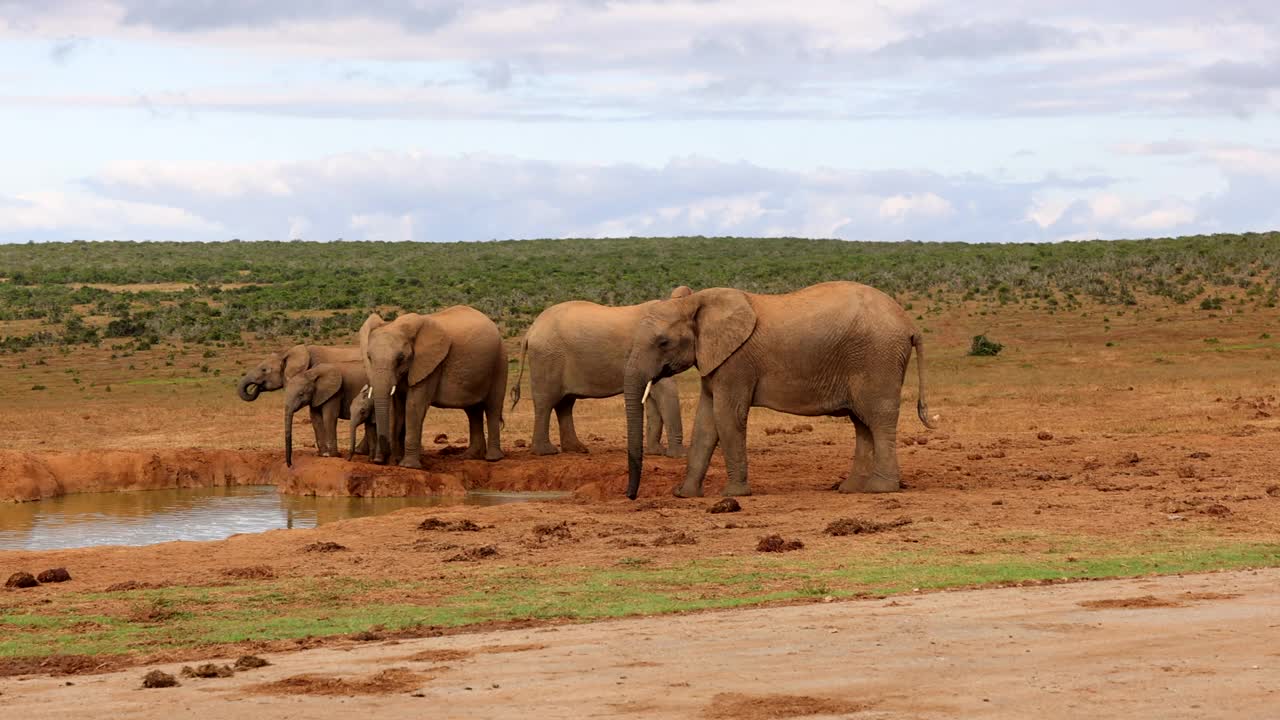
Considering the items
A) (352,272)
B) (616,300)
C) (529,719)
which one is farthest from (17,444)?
(352,272)

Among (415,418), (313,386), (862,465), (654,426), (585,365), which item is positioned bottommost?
(862,465)

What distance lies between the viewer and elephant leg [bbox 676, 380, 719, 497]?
65.7ft

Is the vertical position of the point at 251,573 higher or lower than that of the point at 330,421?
lower

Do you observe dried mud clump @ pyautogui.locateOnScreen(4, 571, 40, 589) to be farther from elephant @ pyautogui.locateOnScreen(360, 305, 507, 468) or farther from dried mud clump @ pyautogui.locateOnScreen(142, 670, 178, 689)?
elephant @ pyautogui.locateOnScreen(360, 305, 507, 468)

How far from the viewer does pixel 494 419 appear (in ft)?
83.1

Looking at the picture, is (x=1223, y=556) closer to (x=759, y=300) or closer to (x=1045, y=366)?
(x=759, y=300)

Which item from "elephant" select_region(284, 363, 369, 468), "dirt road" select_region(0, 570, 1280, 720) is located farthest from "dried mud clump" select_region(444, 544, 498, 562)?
"elephant" select_region(284, 363, 369, 468)

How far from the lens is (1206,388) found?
111 ft

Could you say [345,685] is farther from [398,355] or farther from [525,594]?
[398,355]

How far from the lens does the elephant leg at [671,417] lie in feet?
81.7

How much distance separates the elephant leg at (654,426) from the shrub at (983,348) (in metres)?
18.3

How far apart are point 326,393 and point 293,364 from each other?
688mm

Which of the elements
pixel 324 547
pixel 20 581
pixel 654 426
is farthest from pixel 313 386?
pixel 20 581

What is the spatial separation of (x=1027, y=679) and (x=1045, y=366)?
30.7 meters
